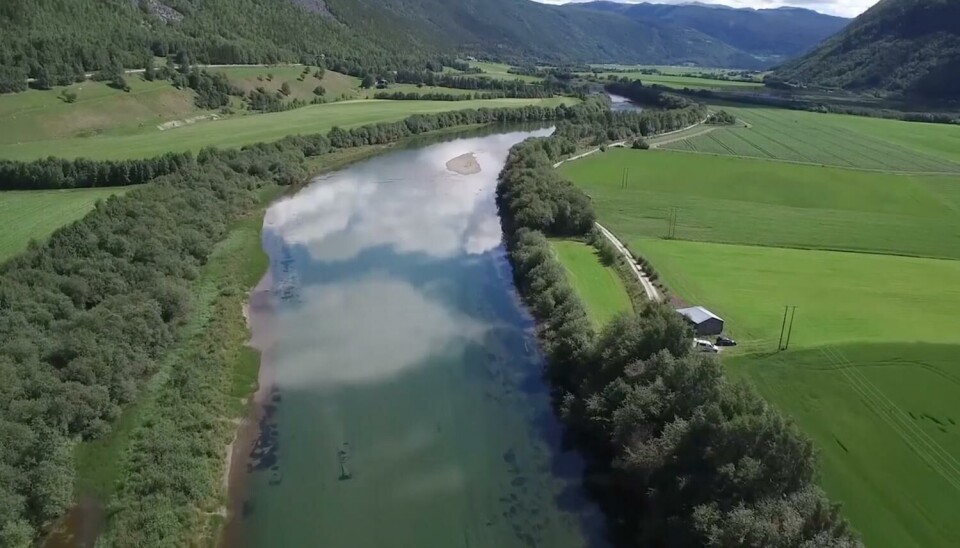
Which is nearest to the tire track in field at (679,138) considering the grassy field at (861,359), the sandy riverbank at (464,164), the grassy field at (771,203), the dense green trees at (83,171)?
the grassy field at (771,203)

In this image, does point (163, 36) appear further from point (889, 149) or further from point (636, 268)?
point (889, 149)

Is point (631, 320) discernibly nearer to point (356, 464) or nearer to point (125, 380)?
point (356, 464)

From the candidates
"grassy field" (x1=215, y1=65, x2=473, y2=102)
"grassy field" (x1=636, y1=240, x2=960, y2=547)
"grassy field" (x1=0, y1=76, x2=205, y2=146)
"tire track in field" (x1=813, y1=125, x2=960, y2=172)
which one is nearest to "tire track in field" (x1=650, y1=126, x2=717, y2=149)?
"tire track in field" (x1=813, y1=125, x2=960, y2=172)

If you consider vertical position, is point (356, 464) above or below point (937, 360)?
below

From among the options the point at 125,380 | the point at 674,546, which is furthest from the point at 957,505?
the point at 125,380

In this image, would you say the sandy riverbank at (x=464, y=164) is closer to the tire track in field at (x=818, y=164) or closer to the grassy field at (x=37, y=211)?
the tire track in field at (x=818, y=164)

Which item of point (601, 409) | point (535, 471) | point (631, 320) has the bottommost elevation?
point (535, 471)
